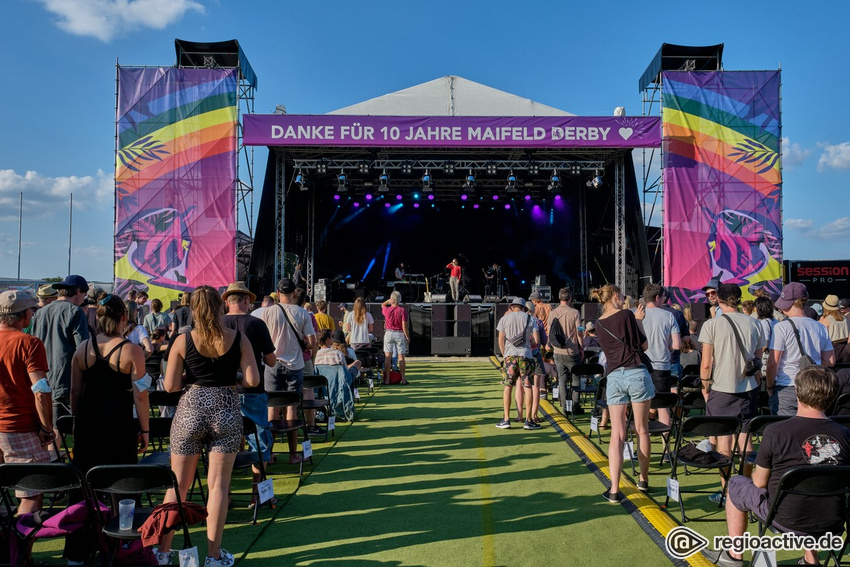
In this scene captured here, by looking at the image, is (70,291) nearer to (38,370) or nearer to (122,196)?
(38,370)

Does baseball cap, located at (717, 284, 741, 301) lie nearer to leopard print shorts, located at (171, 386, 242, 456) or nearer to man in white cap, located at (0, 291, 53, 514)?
leopard print shorts, located at (171, 386, 242, 456)

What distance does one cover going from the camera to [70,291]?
16.5 feet

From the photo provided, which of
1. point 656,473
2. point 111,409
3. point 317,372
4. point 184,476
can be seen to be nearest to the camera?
point 184,476

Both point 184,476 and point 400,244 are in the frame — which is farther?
point 400,244

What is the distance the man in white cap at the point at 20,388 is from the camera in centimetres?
364

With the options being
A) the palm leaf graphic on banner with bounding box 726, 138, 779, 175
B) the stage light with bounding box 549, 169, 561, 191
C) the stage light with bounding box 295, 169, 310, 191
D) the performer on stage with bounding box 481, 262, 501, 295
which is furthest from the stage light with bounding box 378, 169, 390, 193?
the palm leaf graphic on banner with bounding box 726, 138, 779, 175

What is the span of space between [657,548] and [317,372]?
4.88 metres

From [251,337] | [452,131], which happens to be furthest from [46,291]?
[452,131]

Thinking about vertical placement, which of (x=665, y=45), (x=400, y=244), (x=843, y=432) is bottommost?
(x=843, y=432)

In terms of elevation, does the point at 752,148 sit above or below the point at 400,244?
above

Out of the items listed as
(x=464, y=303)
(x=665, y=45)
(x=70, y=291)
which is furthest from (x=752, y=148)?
(x=70, y=291)

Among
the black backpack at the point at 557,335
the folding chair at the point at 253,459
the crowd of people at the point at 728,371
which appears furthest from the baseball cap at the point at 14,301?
the black backpack at the point at 557,335

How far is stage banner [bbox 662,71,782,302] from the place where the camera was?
14.9 m

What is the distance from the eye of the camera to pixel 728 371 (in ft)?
15.3
